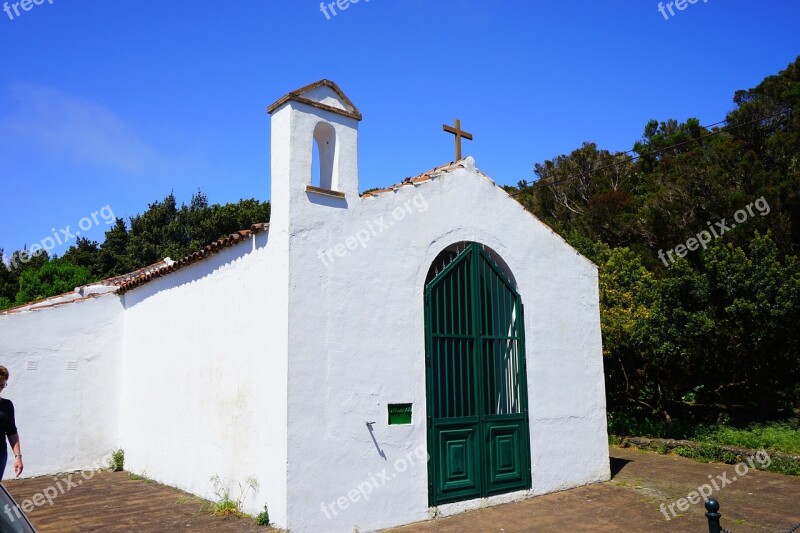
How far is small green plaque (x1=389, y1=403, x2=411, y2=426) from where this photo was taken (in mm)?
7496

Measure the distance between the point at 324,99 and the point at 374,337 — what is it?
3.11m

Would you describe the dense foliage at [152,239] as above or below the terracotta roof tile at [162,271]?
above

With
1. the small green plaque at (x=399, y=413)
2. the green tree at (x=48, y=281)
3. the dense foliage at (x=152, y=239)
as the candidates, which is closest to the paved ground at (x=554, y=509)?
the small green plaque at (x=399, y=413)

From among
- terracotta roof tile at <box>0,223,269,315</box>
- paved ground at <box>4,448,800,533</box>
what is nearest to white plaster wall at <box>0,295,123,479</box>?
terracotta roof tile at <box>0,223,269,315</box>

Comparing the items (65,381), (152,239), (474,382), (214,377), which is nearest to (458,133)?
(474,382)

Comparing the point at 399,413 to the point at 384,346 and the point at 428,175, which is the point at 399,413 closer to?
the point at 384,346

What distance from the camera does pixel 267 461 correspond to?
270 inches

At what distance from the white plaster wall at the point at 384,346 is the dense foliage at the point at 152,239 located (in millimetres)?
25057

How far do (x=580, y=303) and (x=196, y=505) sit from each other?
673cm

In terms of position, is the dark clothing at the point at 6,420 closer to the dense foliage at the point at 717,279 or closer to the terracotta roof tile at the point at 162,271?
the terracotta roof tile at the point at 162,271

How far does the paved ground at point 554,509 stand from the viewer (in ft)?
23.8

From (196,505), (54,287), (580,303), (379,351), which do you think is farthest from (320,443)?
(54,287)

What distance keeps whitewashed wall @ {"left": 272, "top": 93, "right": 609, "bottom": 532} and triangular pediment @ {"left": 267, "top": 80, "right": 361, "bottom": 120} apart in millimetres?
107

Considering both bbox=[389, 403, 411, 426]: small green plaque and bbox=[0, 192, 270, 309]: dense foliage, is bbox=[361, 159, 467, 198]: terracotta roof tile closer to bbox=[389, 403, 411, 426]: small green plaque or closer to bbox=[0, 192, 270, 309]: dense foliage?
bbox=[389, 403, 411, 426]: small green plaque
